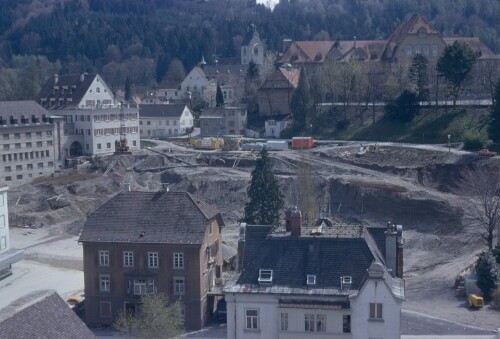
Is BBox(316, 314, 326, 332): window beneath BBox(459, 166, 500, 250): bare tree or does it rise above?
beneath

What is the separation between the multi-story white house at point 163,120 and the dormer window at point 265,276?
193 feet

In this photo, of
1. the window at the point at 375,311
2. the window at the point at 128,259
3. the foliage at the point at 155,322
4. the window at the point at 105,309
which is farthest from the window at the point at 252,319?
the window at the point at 105,309

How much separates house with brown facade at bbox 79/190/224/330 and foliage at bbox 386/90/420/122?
40.2 m

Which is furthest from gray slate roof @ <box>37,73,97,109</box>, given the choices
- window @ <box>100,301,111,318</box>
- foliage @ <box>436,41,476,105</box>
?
window @ <box>100,301,111,318</box>

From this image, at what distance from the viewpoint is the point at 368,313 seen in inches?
1050

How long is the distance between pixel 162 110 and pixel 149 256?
175 feet

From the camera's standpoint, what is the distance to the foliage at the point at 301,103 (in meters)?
77.6

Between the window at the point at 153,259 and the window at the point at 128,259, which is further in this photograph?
the window at the point at 128,259

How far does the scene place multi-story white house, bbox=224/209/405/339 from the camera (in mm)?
26594

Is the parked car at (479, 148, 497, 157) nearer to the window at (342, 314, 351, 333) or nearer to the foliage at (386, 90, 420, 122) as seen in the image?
the foliage at (386, 90, 420, 122)

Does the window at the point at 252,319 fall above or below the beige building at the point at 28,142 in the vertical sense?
below

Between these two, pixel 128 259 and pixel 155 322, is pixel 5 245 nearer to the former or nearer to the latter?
pixel 128 259

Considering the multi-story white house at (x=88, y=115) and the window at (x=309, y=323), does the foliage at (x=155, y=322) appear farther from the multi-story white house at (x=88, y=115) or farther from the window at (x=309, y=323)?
the multi-story white house at (x=88, y=115)

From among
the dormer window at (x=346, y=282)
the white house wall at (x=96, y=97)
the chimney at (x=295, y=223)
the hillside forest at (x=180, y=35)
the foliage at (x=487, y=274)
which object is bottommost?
the foliage at (x=487, y=274)
